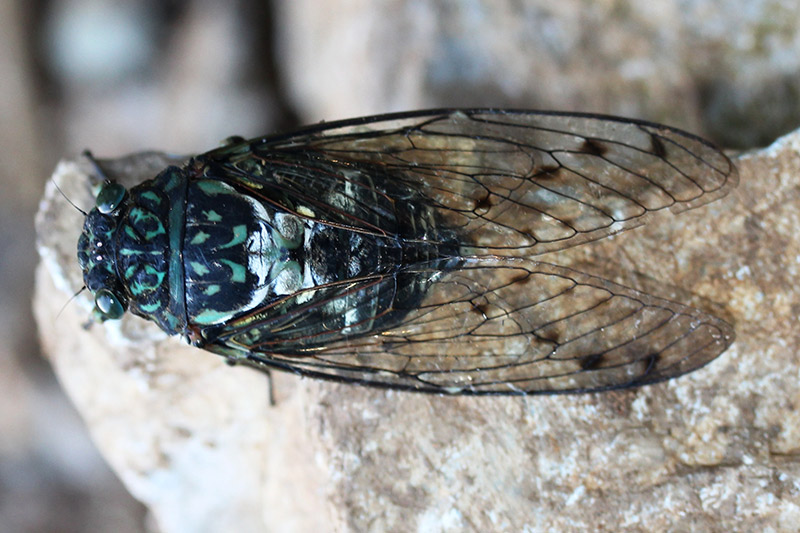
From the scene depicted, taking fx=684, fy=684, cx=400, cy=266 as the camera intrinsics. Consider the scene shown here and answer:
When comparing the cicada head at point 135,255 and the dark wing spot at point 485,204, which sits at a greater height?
the dark wing spot at point 485,204

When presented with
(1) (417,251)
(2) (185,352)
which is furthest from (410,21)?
(2) (185,352)

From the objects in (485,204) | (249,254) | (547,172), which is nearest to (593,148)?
(547,172)

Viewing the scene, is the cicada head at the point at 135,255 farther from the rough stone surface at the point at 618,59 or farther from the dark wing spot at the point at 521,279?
the rough stone surface at the point at 618,59

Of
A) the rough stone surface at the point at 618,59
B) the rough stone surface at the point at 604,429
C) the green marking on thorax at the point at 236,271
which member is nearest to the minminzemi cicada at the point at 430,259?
the green marking on thorax at the point at 236,271

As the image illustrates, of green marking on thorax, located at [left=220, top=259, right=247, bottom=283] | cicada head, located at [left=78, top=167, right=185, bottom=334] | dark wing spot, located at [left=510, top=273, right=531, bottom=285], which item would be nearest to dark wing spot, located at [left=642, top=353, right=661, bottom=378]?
dark wing spot, located at [left=510, top=273, right=531, bottom=285]

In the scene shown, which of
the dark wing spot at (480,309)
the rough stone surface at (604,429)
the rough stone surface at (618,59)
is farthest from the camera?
the rough stone surface at (618,59)

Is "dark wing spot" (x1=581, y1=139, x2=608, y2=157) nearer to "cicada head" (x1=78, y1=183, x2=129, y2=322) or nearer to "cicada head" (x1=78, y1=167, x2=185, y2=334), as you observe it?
"cicada head" (x1=78, y1=167, x2=185, y2=334)

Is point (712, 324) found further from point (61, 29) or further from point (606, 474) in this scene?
point (61, 29)
